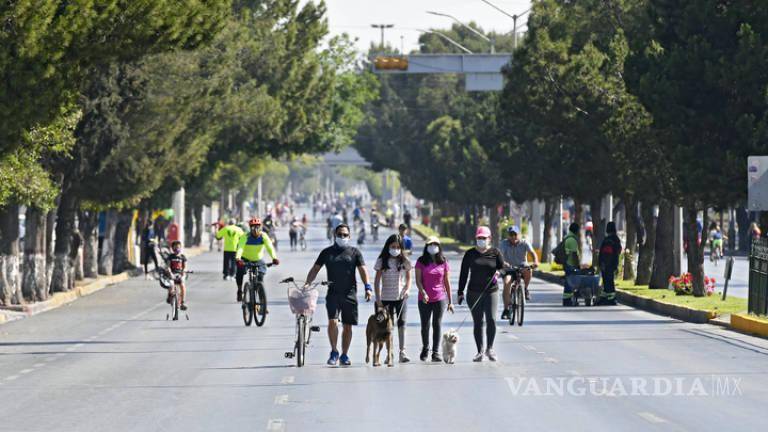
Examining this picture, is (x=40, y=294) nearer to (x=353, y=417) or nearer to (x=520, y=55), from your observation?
(x=520, y=55)

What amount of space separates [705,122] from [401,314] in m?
14.1

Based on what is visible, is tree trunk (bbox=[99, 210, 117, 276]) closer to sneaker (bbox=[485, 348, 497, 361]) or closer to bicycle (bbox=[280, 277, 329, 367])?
bicycle (bbox=[280, 277, 329, 367])

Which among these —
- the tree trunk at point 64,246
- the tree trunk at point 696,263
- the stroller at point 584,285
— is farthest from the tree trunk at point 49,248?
the tree trunk at point 696,263

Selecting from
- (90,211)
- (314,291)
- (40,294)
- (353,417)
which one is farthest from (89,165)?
(353,417)

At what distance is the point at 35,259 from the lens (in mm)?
38062

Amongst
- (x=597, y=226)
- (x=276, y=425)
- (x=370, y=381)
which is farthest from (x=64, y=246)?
(x=276, y=425)

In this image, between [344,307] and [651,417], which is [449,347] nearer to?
[344,307]

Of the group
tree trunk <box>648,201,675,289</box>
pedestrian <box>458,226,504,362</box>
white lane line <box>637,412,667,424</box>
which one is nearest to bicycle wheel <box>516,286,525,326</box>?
pedestrian <box>458,226,504,362</box>

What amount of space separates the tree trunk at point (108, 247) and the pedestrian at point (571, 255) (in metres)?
20.3

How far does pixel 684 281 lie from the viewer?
3728 cm

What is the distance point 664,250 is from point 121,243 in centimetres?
2104

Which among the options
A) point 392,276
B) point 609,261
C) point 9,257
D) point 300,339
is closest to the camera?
point 300,339

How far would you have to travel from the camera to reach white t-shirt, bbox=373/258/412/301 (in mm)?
20766

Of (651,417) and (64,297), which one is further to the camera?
(64,297)
